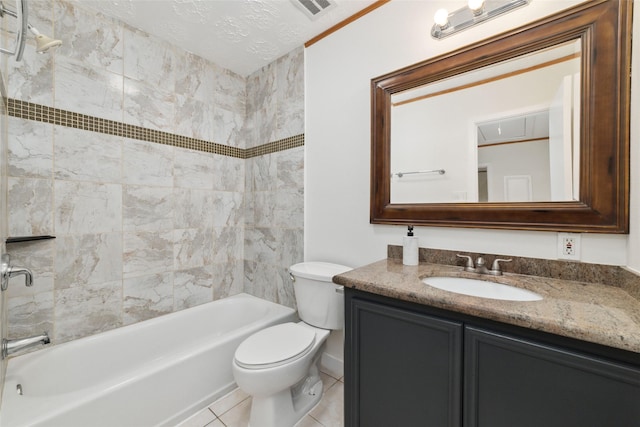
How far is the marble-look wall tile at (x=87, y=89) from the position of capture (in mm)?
1534

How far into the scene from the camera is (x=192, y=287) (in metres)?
2.12

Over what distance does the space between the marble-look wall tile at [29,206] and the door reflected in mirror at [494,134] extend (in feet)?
6.63

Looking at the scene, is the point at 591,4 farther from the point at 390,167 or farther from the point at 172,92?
the point at 172,92

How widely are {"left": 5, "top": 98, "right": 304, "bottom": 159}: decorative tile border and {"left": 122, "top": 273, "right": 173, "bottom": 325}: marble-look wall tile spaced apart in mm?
1018

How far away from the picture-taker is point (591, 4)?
1.02 metres

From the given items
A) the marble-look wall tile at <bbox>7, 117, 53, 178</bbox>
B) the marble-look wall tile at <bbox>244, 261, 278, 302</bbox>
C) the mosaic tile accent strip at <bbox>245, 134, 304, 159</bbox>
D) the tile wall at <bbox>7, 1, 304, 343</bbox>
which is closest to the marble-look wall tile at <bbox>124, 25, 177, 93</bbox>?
the tile wall at <bbox>7, 1, 304, 343</bbox>

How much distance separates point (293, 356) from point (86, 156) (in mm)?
1747

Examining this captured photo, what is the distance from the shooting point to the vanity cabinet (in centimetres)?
67

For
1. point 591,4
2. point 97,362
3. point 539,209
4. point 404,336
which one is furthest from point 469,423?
point 97,362

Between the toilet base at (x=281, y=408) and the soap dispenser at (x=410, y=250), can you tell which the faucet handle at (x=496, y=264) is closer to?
the soap dispenser at (x=410, y=250)

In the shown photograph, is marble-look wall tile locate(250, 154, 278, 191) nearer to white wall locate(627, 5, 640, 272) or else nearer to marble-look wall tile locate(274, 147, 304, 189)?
marble-look wall tile locate(274, 147, 304, 189)

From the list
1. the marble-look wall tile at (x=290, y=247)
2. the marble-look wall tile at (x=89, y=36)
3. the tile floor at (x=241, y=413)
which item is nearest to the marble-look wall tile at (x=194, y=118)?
the marble-look wall tile at (x=89, y=36)

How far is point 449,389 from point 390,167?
1128mm

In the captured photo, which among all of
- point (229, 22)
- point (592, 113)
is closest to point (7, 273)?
point (229, 22)
